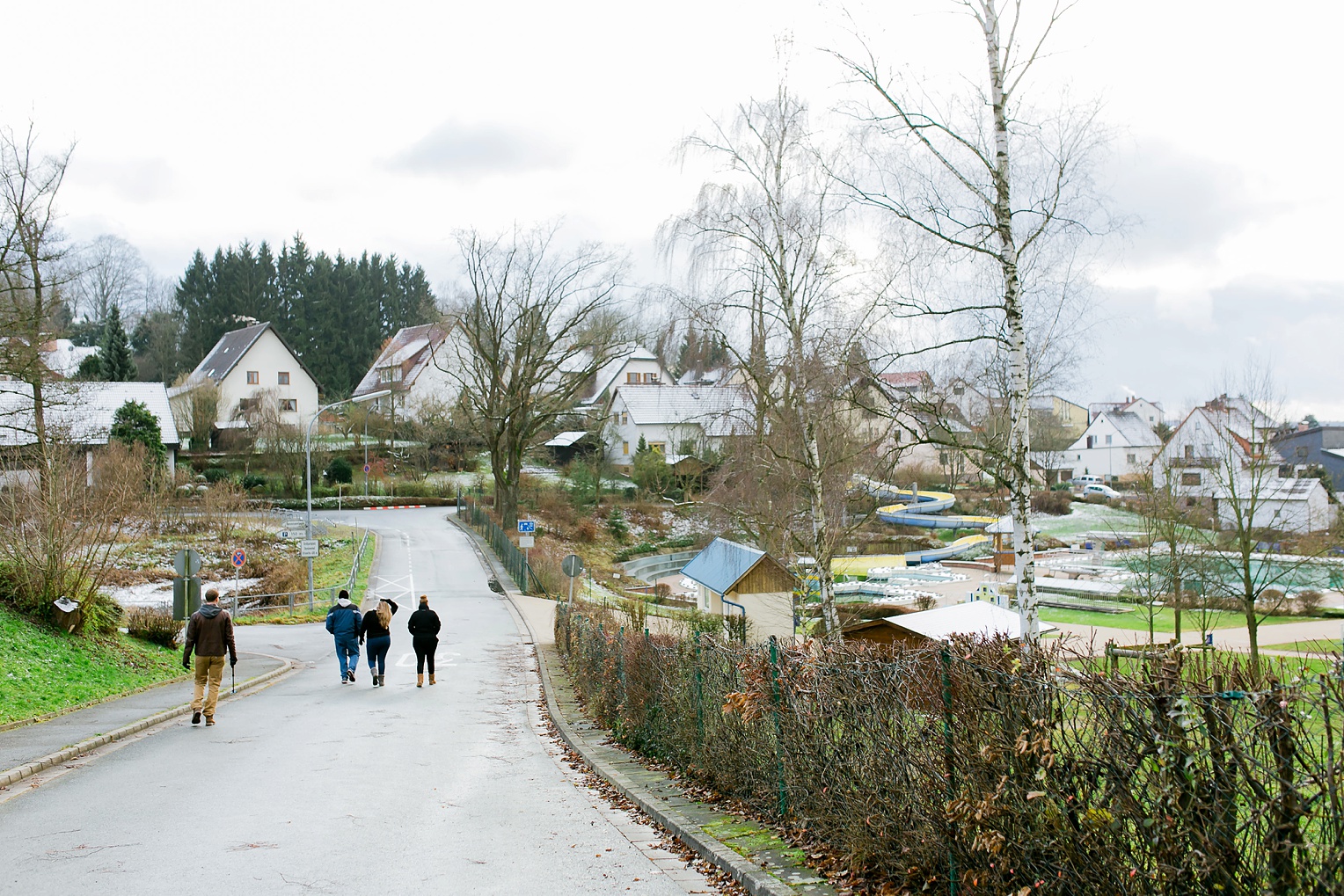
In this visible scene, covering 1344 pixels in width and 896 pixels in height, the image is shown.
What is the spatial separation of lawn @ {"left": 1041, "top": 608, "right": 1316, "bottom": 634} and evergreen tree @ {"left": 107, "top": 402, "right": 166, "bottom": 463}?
Answer: 4418cm

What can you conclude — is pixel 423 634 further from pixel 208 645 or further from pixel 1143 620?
pixel 1143 620

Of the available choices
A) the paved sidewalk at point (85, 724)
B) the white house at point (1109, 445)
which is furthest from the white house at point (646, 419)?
the white house at point (1109, 445)

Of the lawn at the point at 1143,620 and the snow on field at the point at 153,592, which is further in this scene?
the lawn at the point at 1143,620

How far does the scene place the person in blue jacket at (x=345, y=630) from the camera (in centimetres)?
1812

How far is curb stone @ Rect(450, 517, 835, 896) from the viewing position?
6.13 metres

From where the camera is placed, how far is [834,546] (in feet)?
66.1

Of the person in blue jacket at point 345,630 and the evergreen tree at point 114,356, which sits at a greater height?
the evergreen tree at point 114,356

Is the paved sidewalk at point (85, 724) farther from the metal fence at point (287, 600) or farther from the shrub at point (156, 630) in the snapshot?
the metal fence at point (287, 600)

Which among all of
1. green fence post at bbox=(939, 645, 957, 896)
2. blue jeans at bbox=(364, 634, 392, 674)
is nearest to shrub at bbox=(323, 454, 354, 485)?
blue jeans at bbox=(364, 634, 392, 674)

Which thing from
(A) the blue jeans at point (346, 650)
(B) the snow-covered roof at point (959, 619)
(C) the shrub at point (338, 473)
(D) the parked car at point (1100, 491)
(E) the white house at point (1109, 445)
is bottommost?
(A) the blue jeans at point (346, 650)

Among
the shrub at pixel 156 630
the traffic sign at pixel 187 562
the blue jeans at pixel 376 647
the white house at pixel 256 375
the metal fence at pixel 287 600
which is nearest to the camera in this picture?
the blue jeans at pixel 376 647

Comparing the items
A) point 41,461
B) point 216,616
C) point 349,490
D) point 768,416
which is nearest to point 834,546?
point 768,416

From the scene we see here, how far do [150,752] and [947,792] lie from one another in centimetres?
1004

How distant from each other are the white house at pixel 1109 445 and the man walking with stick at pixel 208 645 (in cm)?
9343
